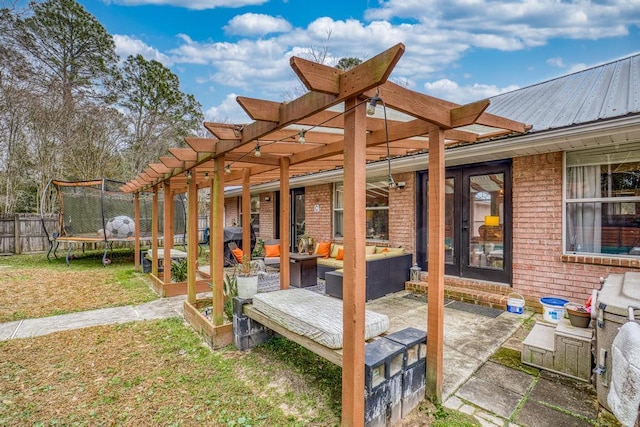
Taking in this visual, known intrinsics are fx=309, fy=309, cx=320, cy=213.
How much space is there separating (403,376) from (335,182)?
6394mm

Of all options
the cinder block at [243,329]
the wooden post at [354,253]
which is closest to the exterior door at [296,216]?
the cinder block at [243,329]

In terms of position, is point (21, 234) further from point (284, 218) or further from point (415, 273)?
point (415, 273)

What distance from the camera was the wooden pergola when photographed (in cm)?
187

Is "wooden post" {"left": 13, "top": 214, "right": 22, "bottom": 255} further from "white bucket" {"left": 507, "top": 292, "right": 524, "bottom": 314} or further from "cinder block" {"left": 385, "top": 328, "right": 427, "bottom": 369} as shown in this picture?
"white bucket" {"left": 507, "top": 292, "right": 524, "bottom": 314}

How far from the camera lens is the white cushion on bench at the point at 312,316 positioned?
7.97 feet

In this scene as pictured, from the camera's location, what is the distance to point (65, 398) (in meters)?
2.68

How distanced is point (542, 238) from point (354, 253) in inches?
167

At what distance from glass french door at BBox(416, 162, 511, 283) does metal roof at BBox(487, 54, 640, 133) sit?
3.28ft

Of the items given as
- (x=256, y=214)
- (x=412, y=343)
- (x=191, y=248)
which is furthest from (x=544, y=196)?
(x=256, y=214)

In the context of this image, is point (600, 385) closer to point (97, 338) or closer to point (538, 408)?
point (538, 408)

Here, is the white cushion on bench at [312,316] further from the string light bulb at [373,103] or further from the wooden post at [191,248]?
the string light bulb at [373,103]

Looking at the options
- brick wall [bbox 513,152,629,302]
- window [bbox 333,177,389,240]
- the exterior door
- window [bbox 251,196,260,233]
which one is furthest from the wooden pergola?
window [bbox 251,196,260,233]

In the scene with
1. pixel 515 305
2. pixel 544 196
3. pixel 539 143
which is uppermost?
pixel 539 143

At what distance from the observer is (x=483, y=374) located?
296cm
